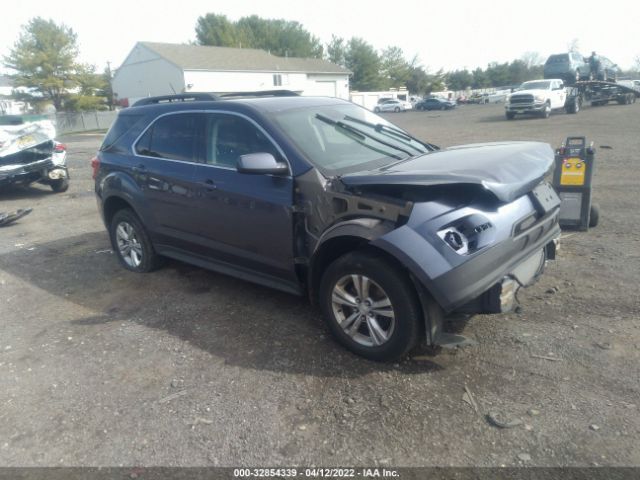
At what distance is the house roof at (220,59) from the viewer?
143 ft

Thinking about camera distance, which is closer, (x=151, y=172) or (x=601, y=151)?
(x=151, y=172)

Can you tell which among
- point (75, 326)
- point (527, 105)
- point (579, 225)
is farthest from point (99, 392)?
point (527, 105)

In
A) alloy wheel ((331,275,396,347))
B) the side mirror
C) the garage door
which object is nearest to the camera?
alloy wheel ((331,275,396,347))

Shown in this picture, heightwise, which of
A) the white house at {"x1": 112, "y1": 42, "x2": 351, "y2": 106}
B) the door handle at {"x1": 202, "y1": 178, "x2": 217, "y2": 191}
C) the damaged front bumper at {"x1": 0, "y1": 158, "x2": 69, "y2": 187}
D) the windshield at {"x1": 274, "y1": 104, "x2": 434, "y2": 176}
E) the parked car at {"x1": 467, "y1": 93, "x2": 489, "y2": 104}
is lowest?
the damaged front bumper at {"x1": 0, "y1": 158, "x2": 69, "y2": 187}

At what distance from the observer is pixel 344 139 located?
4.37 m

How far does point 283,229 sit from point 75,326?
7.15ft

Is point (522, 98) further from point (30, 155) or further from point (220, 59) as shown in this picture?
point (220, 59)

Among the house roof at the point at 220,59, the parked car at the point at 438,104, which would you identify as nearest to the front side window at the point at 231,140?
the house roof at the point at 220,59

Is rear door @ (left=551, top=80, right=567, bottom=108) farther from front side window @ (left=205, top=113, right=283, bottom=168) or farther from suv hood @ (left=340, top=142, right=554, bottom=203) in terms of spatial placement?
front side window @ (left=205, top=113, right=283, bottom=168)

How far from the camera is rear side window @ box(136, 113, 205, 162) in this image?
15.6 ft

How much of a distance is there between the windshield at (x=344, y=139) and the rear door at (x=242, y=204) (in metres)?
0.27

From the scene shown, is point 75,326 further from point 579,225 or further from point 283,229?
point 579,225

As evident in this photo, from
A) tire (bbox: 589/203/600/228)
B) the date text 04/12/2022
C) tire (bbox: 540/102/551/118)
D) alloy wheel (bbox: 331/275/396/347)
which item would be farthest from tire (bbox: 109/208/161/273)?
tire (bbox: 540/102/551/118)

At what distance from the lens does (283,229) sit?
3992 mm
